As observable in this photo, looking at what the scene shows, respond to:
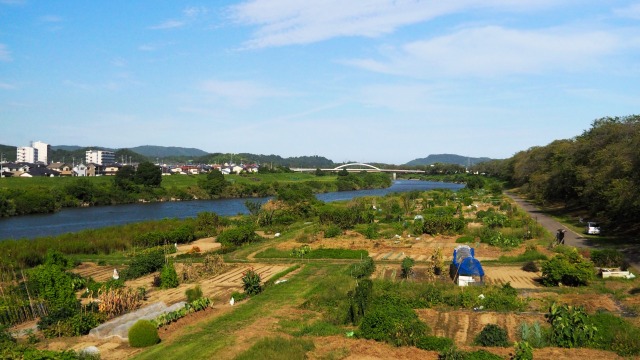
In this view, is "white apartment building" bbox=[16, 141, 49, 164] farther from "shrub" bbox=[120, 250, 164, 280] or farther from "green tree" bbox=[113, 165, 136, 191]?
"shrub" bbox=[120, 250, 164, 280]

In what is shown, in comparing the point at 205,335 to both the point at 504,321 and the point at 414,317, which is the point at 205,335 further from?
the point at 504,321

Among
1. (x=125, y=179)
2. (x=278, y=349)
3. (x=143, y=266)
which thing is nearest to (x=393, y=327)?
(x=278, y=349)

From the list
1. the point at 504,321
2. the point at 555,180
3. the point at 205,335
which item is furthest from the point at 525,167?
the point at 205,335

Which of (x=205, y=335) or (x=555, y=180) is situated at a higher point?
(x=555, y=180)

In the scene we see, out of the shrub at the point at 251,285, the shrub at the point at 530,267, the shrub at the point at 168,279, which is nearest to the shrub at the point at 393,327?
the shrub at the point at 251,285

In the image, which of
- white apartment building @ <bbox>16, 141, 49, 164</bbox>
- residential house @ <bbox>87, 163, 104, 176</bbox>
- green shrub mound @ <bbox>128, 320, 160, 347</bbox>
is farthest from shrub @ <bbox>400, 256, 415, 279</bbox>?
white apartment building @ <bbox>16, 141, 49, 164</bbox>

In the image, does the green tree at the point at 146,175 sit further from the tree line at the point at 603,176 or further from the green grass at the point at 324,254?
the green grass at the point at 324,254

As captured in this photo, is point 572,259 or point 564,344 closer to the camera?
point 564,344
